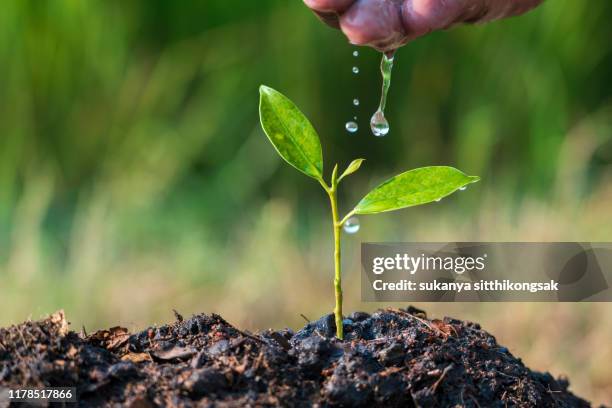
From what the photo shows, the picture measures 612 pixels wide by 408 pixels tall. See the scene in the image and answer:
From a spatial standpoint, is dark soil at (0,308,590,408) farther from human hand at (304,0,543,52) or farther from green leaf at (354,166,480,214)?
human hand at (304,0,543,52)

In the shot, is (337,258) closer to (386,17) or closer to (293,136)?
Answer: (293,136)

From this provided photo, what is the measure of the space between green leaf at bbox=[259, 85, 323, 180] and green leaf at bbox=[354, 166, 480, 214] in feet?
0.20

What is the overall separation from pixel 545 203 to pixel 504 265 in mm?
603

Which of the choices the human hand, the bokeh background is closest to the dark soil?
the human hand

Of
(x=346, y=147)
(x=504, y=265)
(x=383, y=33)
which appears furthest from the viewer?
(x=346, y=147)

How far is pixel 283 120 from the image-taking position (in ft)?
2.77

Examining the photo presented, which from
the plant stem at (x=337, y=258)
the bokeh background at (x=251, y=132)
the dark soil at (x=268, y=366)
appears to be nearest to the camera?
the dark soil at (x=268, y=366)

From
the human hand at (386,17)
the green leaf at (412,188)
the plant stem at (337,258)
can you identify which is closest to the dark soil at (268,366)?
the plant stem at (337,258)

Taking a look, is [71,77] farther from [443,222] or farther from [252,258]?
[443,222]

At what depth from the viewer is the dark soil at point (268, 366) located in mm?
720

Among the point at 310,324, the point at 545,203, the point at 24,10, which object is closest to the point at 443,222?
the point at 545,203

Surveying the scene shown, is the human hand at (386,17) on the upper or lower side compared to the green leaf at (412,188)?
upper

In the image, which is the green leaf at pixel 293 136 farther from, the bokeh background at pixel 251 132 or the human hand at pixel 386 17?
the bokeh background at pixel 251 132

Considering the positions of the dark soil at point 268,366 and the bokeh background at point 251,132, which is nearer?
the dark soil at point 268,366
